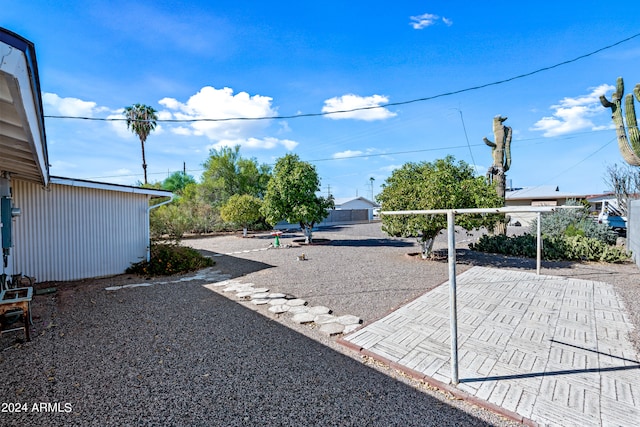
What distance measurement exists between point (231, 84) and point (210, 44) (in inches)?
106

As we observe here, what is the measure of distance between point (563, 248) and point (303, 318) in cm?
918

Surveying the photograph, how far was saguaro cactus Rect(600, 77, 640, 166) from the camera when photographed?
848 centimetres

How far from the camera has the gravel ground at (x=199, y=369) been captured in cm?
239

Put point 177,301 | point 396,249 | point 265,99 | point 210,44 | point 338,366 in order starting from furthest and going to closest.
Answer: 1. point 265,99
2. point 396,249
3. point 210,44
4. point 177,301
5. point 338,366

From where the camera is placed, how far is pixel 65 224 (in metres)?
6.89

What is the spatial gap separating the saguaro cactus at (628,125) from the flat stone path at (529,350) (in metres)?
5.38

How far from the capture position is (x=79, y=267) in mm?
7113

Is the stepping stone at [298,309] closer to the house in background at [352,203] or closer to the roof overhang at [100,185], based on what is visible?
the roof overhang at [100,185]

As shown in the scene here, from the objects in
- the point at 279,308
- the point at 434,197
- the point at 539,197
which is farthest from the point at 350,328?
the point at 539,197

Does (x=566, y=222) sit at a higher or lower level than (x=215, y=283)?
higher

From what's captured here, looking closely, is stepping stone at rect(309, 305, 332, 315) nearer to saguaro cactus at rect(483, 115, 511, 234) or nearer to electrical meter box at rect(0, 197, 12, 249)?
electrical meter box at rect(0, 197, 12, 249)

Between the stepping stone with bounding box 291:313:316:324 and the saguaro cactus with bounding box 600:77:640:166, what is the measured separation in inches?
408

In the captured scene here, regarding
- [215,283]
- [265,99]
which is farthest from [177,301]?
[265,99]

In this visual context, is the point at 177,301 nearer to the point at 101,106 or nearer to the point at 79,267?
the point at 79,267
